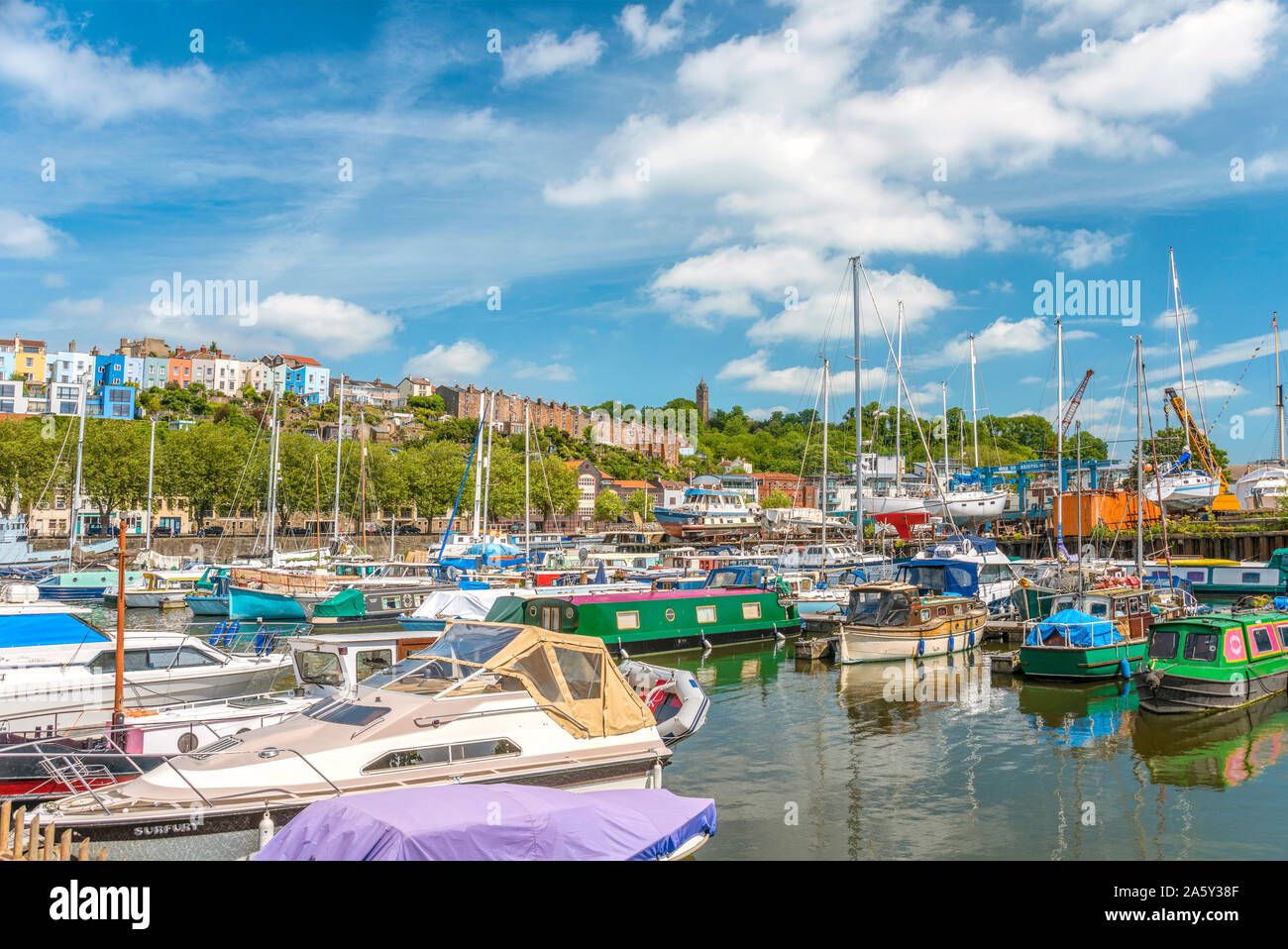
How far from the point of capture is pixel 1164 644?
2025 cm

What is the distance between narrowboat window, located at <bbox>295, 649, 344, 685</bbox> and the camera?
53.3 feet

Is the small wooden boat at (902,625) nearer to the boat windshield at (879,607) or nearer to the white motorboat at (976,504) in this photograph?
the boat windshield at (879,607)

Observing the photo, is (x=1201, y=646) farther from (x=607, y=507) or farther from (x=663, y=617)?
(x=607, y=507)

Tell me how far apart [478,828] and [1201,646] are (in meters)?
19.4

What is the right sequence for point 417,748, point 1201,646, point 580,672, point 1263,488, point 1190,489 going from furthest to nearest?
1. point 1263,488
2. point 1190,489
3. point 1201,646
4. point 580,672
5. point 417,748

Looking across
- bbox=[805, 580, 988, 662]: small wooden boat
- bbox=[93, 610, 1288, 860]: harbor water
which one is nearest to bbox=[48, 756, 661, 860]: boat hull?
bbox=[93, 610, 1288, 860]: harbor water

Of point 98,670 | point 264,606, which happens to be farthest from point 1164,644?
point 264,606

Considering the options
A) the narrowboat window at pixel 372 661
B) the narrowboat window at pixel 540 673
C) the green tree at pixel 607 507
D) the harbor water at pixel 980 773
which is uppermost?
the green tree at pixel 607 507

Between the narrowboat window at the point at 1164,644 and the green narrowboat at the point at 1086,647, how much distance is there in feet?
6.30

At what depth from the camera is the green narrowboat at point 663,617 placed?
85.5 feet

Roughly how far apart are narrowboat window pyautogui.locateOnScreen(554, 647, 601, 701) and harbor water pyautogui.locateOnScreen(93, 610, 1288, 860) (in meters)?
2.64

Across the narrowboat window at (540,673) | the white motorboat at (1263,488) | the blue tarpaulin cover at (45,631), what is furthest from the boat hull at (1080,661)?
the white motorboat at (1263,488)
